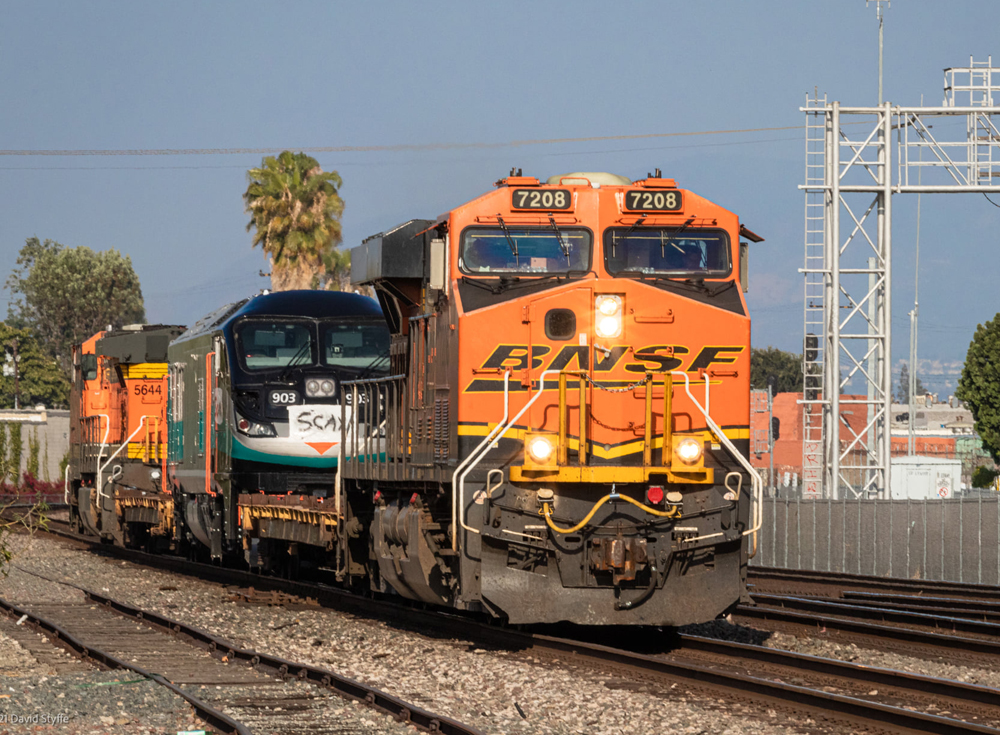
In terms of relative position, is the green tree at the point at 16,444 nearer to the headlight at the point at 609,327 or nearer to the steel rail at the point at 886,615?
the steel rail at the point at 886,615

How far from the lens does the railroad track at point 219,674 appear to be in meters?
9.17

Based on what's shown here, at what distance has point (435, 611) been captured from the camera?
15047mm

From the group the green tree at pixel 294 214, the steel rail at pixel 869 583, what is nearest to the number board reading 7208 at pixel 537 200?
the steel rail at pixel 869 583

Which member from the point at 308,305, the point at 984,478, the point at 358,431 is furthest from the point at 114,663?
the point at 984,478

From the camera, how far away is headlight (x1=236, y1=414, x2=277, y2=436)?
17.4 meters

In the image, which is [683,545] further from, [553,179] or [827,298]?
[827,298]

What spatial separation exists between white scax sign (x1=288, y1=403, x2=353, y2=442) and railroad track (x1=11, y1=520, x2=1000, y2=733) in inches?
149

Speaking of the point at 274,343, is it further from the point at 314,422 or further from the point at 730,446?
the point at 730,446

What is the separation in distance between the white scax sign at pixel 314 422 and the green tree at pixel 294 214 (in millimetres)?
30539

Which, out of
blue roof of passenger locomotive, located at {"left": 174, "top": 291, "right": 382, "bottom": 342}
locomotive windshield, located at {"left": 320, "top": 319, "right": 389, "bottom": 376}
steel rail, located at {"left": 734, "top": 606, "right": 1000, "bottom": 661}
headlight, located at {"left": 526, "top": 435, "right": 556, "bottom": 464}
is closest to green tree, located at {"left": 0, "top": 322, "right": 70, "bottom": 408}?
blue roof of passenger locomotive, located at {"left": 174, "top": 291, "right": 382, "bottom": 342}

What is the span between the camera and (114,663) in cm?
1177

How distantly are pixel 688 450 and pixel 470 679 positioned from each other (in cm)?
279

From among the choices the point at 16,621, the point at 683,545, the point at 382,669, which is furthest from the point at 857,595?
the point at 16,621

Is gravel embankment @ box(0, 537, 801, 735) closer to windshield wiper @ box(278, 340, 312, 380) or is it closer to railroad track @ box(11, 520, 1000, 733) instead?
railroad track @ box(11, 520, 1000, 733)
